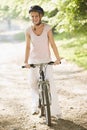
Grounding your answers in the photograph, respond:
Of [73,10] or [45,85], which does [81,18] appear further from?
[45,85]

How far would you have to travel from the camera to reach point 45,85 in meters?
7.14

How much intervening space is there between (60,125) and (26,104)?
2.11 meters

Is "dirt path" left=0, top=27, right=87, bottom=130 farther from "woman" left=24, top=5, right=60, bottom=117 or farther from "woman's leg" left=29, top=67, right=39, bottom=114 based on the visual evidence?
"woman" left=24, top=5, right=60, bottom=117

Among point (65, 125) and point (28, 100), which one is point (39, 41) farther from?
point (28, 100)

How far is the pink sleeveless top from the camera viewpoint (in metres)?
7.10

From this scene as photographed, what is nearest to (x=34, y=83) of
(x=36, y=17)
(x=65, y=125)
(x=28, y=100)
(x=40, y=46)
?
(x=40, y=46)

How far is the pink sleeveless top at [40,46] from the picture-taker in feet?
23.3

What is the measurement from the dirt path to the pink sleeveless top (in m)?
1.31

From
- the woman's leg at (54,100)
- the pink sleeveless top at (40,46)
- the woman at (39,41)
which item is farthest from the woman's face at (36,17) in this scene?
the woman's leg at (54,100)

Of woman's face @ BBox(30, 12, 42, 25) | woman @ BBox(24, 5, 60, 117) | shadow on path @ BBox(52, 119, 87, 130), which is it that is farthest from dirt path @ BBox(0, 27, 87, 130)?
woman's face @ BBox(30, 12, 42, 25)

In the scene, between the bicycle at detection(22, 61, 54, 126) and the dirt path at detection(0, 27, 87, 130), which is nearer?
the bicycle at detection(22, 61, 54, 126)

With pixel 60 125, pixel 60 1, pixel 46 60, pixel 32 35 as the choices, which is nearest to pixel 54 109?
pixel 60 125

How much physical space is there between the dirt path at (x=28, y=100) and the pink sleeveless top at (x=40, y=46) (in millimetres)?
1306

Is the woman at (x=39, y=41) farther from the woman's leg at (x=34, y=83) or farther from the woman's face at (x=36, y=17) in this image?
the woman's leg at (x=34, y=83)
